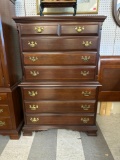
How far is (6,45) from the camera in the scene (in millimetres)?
1402

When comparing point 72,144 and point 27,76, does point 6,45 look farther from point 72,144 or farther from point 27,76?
point 72,144

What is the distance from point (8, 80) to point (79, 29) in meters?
0.95

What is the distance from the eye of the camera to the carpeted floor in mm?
1402

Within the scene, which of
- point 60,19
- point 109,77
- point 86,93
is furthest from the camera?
point 109,77

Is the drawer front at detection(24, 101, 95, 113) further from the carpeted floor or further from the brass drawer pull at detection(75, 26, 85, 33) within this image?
the brass drawer pull at detection(75, 26, 85, 33)

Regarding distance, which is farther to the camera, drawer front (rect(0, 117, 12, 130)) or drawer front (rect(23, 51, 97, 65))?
drawer front (rect(0, 117, 12, 130))

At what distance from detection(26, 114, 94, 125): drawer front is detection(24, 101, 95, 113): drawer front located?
0.08 metres

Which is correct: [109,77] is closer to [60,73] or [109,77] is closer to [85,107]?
[85,107]

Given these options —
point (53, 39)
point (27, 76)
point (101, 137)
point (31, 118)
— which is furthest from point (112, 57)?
point (31, 118)

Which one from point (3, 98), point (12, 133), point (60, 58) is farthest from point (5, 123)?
point (60, 58)

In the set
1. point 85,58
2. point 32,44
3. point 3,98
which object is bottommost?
point 3,98

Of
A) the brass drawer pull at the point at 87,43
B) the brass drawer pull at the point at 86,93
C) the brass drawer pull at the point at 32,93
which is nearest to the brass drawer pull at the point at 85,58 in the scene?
the brass drawer pull at the point at 87,43

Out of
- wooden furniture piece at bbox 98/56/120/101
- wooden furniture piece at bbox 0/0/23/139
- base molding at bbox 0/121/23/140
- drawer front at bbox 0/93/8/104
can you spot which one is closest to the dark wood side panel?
wooden furniture piece at bbox 0/0/23/139

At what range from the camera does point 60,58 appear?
145 cm
